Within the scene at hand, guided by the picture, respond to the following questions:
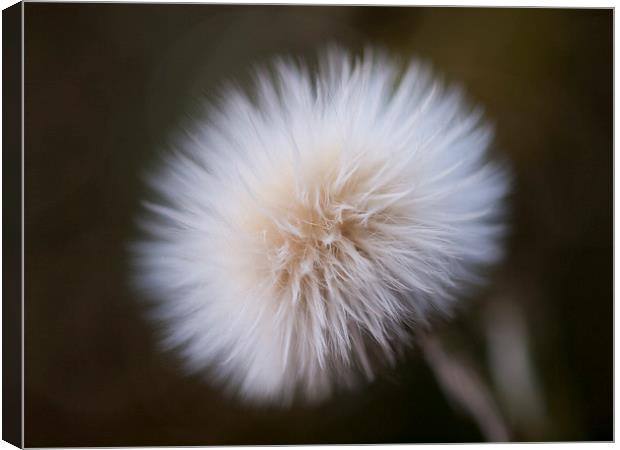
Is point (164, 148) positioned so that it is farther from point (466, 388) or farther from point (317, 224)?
point (466, 388)

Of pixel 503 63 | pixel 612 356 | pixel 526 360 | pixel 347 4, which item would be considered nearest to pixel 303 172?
pixel 347 4

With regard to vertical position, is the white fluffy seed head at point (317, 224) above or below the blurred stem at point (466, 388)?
above

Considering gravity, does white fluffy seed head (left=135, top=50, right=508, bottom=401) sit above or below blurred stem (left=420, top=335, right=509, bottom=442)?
above

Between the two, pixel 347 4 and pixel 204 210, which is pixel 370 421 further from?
pixel 347 4

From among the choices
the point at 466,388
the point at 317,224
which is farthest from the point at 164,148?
the point at 466,388
